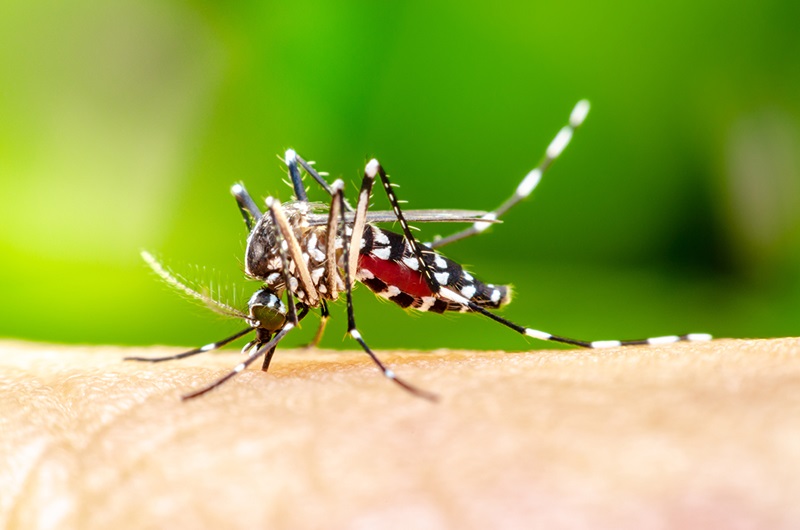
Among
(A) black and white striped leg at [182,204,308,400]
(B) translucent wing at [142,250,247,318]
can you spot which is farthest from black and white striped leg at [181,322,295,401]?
(B) translucent wing at [142,250,247,318]

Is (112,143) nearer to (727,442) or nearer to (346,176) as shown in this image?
(346,176)

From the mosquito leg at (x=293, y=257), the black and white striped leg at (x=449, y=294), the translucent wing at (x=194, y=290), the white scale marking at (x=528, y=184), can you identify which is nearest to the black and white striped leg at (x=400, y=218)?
the black and white striped leg at (x=449, y=294)

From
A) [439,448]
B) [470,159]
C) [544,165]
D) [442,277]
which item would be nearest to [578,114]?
[544,165]

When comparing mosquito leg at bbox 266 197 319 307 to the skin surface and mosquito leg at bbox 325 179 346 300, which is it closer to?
mosquito leg at bbox 325 179 346 300

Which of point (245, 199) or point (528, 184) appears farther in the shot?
point (528, 184)

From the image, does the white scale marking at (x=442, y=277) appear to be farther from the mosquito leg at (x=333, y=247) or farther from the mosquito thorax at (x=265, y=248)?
the mosquito thorax at (x=265, y=248)

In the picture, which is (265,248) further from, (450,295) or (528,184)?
(528,184)

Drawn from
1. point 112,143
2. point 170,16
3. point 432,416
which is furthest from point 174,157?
point 432,416
